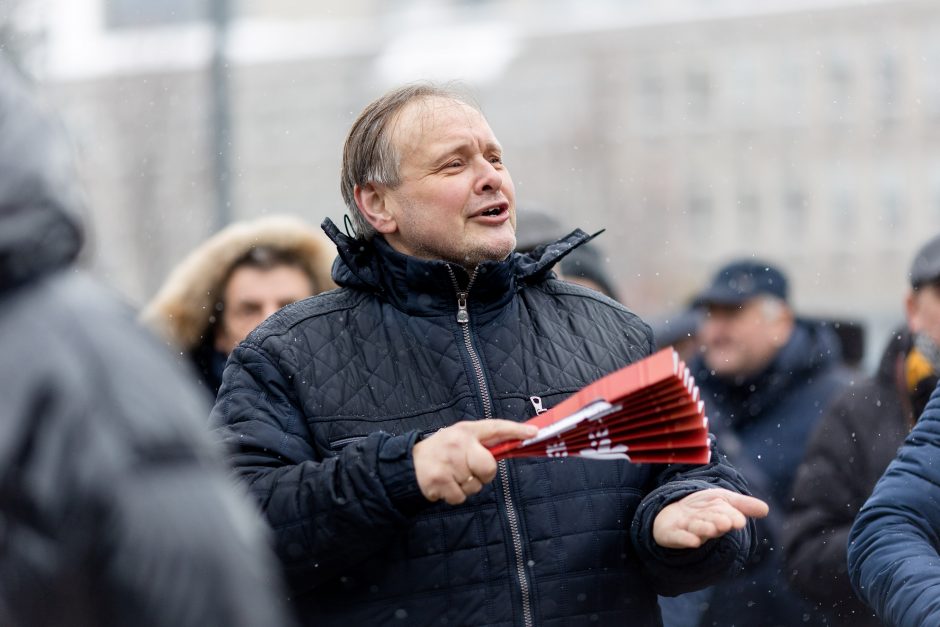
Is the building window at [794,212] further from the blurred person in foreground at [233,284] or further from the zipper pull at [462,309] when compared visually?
the zipper pull at [462,309]

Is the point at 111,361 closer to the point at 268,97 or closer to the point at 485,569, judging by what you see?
the point at 485,569

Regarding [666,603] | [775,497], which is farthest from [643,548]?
[775,497]

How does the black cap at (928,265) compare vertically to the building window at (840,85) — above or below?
above

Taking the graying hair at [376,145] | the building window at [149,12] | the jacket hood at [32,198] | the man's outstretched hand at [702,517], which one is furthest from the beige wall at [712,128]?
the jacket hood at [32,198]

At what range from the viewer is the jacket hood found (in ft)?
4.19

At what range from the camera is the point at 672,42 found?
1956 inches

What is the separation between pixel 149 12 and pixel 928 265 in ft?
38.0

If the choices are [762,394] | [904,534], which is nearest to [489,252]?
[904,534]

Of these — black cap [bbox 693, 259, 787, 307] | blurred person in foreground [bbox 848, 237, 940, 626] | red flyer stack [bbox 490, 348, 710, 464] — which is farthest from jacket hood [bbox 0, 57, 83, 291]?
black cap [bbox 693, 259, 787, 307]

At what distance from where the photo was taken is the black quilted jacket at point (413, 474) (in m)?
2.53

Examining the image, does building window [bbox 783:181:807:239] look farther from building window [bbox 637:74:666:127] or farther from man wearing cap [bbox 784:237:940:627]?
man wearing cap [bbox 784:237:940:627]

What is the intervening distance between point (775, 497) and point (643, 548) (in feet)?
7.54

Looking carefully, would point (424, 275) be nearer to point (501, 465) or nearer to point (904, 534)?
point (501, 465)

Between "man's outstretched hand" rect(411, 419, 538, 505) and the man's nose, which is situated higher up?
the man's nose
